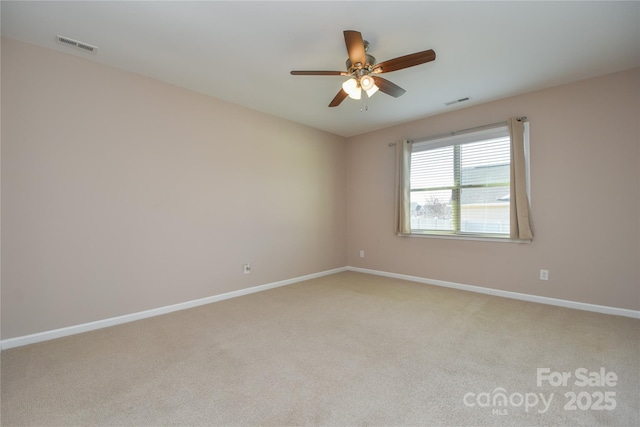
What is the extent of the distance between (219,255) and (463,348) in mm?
2851

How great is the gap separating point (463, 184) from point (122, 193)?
424 centimetres

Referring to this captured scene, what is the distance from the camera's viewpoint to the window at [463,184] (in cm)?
366

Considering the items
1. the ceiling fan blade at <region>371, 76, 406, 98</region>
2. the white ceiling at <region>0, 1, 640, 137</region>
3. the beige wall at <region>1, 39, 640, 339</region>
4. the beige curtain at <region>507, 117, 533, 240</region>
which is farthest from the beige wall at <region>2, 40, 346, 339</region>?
the beige curtain at <region>507, 117, 533, 240</region>

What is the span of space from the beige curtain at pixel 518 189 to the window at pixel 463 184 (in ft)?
0.08

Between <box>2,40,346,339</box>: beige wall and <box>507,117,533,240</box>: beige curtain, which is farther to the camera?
<box>507,117,533,240</box>: beige curtain

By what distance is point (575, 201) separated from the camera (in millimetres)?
3166

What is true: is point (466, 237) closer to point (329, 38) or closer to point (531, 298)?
point (531, 298)

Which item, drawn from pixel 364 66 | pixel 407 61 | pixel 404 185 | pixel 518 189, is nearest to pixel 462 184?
pixel 518 189

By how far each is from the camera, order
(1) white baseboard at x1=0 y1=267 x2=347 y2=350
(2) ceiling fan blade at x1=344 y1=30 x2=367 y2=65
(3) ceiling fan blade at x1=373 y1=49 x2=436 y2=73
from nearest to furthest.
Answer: (2) ceiling fan blade at x1=344 y1=30 x2=367 y2=65, (3) ceiling fan blade at x1=373 y1=49 x2=436 y2=73, (1) white baseboard at x1=0 y1=267 x2=347 y2=350

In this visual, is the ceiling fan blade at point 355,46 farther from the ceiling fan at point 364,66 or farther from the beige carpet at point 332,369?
the beige carpet at point 332,369

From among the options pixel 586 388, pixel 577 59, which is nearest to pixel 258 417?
pixel 586 388

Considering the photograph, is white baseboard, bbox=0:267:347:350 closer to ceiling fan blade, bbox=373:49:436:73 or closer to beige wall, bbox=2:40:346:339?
beige wall, bbox=2:40:346:339

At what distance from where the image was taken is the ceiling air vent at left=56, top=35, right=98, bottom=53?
2361 millimetres

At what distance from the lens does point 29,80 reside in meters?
2.40
